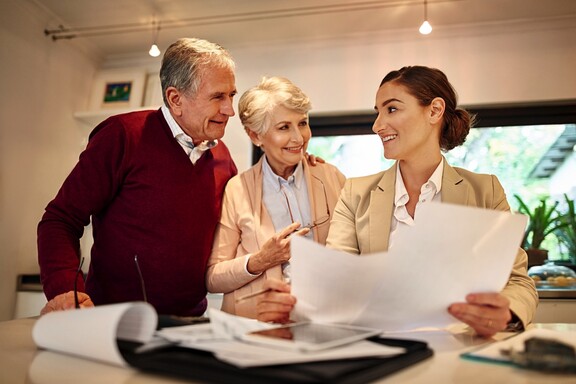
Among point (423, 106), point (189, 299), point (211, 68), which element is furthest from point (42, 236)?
point (423, 106)

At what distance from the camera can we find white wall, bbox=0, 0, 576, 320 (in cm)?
292

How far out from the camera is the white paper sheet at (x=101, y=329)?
0.59 m

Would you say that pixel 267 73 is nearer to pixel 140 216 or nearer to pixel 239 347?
pixel 140 216

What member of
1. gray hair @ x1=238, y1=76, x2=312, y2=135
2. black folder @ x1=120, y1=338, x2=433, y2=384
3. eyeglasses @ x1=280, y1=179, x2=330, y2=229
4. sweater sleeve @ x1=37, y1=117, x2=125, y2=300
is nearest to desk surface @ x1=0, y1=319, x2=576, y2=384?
black folder @ x1=120, y1=338, x2=433, y2=384

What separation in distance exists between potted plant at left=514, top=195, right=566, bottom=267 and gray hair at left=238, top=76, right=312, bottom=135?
2.00 meters

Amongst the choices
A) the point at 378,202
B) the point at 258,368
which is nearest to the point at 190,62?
the point at 378,202

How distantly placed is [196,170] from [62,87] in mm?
2267

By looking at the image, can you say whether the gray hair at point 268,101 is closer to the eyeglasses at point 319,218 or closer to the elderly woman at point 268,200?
the elderly woman at point 268,200

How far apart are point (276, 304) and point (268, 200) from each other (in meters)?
0.78

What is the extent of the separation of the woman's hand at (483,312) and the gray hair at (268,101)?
3.68ft

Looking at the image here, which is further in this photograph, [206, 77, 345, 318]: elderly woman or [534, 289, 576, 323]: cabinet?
[534, 289, 576, 323]: cabinet

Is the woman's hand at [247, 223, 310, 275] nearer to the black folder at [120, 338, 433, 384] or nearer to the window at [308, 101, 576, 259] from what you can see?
the black folder at [120, 338, 433, 384]

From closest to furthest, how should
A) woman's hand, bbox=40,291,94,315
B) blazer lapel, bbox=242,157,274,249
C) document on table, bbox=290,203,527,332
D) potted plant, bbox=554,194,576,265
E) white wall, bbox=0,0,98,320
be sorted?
document on table, bbox=290,203,527,332
woman's hand, bbox=40,291,94,315
blazer lapel, bbox=242,157,274,249
white wall, bbox=0,0,98,320
potted plant, bbox=554,194,576,265

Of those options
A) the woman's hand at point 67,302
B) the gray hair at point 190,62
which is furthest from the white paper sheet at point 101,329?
the gray hair at point 190,62
